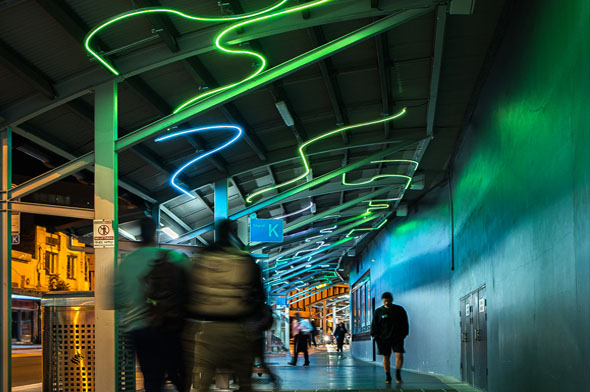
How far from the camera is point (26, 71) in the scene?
8.69 meters

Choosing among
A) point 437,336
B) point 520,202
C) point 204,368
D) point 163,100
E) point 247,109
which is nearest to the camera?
point 204,368

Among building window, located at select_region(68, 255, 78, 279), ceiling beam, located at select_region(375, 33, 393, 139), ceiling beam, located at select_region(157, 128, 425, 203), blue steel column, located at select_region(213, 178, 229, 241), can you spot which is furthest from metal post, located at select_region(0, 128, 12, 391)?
building window, located at select_region(68, 255, 78, 279)

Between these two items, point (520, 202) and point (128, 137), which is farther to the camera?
point (128, 137)

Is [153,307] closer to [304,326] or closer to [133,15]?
[133,15]

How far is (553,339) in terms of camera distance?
5879 millimetres

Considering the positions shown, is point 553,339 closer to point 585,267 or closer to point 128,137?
point 585,267

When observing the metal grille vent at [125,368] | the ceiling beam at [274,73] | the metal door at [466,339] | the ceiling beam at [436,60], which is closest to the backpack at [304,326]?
the metal door at [466,339]

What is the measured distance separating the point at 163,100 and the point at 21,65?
2638 mm

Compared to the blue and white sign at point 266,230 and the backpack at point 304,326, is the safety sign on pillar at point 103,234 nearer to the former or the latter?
the blue and white sign at point 266,230

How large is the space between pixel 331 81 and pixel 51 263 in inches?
665

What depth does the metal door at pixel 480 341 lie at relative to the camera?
10.3 m

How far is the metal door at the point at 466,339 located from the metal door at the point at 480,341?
1.45 feet

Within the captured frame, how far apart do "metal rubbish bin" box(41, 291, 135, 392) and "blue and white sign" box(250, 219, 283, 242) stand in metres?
9.92

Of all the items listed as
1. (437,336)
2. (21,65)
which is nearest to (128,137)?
(21,65)
